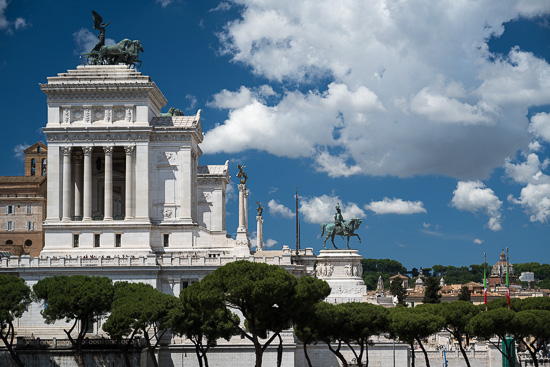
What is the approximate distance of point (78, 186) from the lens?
347ft

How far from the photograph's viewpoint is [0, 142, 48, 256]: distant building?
456 ft

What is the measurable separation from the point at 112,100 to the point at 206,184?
76.3ft

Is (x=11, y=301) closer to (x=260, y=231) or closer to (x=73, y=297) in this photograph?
(x=73, y=297)

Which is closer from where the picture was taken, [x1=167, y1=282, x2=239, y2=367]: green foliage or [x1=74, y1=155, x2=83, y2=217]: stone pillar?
[x1=167, y1=282, x2=239, y2=367]: green foliage

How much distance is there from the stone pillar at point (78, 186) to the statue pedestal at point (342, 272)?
A: 1147 inches

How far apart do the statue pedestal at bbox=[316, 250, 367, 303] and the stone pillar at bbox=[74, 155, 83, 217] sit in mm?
29138

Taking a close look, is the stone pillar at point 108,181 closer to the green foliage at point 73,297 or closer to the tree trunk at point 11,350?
the green foliage at point 73,297

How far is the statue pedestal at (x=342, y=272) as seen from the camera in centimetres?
11344

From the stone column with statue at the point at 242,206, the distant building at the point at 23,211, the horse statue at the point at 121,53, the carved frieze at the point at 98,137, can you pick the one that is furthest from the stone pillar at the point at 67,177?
the distant building at the point at 23,211

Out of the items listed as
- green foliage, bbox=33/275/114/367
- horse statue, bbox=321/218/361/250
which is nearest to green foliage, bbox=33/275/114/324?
green foliage, bbox=33/275/114/367

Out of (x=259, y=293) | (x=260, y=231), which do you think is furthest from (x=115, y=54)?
(x=259, y=293)

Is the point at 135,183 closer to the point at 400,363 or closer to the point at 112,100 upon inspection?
the point at 112,100

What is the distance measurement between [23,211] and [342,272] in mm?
52642

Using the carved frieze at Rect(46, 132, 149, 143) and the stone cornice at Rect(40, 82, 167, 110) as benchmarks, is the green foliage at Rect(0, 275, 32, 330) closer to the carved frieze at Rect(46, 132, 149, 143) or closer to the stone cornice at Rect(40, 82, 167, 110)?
the carved frieze at Rect(46, 132, 149, 143)
